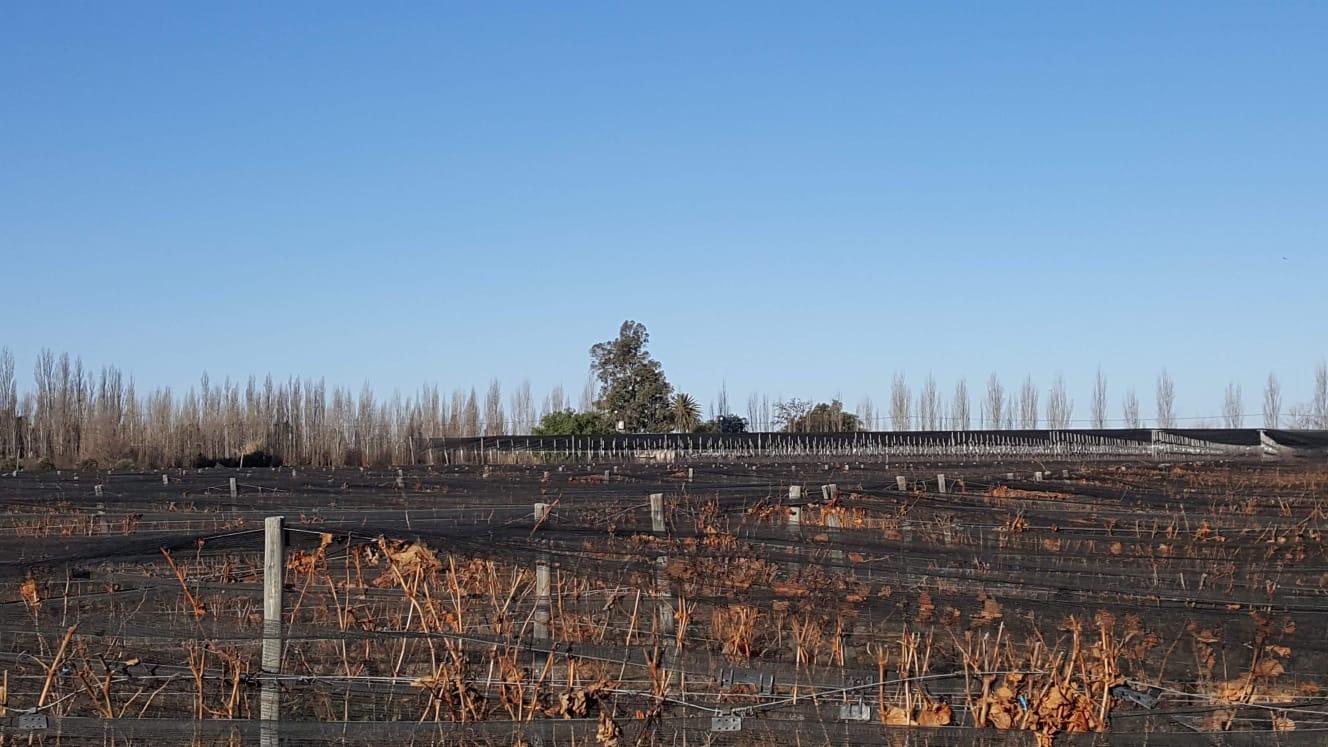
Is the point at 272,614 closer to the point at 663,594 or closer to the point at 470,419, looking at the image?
the point at 663,594

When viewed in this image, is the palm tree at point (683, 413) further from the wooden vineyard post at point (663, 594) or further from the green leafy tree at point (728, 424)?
the wooden vineyard post at point (663, 594)

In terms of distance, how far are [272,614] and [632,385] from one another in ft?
216

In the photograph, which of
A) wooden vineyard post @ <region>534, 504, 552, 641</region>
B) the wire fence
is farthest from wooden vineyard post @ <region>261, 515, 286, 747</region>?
wooden vineyard post @ <region>534, 504, 552, 641</region>

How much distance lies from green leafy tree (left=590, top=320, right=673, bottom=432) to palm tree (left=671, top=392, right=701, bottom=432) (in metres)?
0.28

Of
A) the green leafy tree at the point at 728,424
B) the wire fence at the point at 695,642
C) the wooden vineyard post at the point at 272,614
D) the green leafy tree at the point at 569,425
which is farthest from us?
the green leafy tree at the point at 728,424

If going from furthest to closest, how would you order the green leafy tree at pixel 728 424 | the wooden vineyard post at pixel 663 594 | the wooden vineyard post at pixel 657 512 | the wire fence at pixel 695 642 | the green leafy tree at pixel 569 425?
1. the green leafy tree at pixel 728 424
2. the green leafy tree at pixel 569 425
3. the wooden vineyard post at pixel 657 512
4. the wooden vineyard post at pixel 663 594
5. the wire fence at pixel 695 642

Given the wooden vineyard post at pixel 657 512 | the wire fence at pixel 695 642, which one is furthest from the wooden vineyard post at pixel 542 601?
the wooden vineyard post at pixel 657 512

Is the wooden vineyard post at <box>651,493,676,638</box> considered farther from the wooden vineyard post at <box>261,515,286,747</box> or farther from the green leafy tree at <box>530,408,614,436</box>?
the green leafy tree at <box>530,408,614,436</box>

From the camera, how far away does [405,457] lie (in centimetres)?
5791

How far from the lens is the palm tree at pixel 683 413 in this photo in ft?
232

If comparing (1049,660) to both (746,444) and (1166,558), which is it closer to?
(1166,558)

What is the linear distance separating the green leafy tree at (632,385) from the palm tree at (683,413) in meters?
0.28

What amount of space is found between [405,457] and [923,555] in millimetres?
51653

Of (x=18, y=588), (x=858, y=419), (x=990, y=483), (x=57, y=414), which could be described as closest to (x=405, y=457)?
(x=57, y=414)
